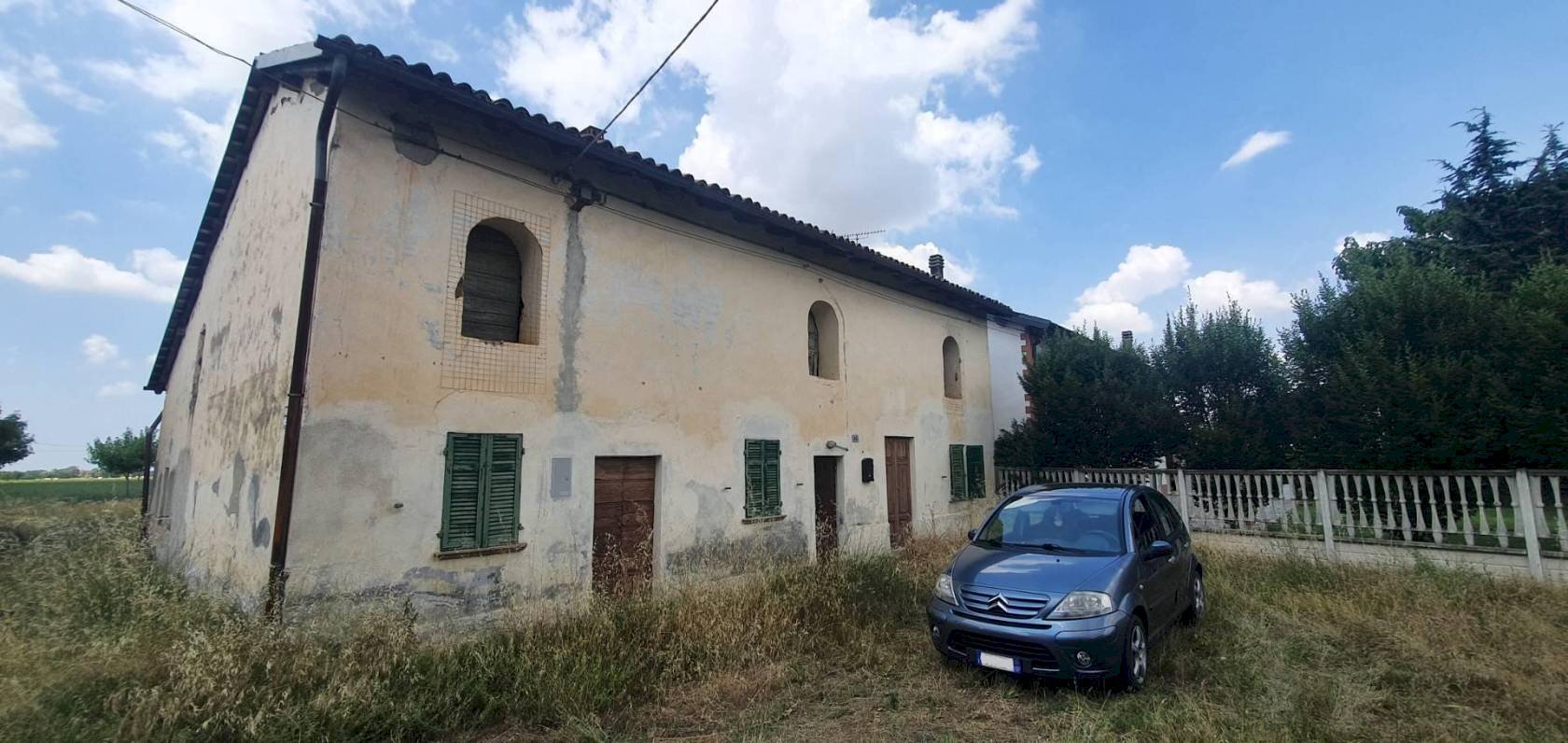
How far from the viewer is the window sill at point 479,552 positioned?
19.9 feet

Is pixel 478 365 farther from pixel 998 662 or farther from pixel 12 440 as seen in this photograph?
pixel 12 440

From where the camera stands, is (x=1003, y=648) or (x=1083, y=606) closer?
(x=1083, y=606)

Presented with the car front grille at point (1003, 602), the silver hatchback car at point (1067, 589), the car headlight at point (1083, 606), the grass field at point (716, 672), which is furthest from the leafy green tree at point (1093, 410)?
the car front grille at point (1003, 602)

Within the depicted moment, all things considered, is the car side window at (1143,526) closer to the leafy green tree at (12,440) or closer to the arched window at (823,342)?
the arched window at (823,342)

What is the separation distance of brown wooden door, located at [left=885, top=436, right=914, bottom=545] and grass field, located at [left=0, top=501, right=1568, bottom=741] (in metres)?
4.62

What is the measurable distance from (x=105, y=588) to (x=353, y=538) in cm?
254

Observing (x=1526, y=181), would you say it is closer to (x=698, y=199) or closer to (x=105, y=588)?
(x=698, y=199)

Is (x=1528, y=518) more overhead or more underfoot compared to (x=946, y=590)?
more overhead

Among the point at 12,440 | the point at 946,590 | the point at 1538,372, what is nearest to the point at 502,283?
the point at 946,590

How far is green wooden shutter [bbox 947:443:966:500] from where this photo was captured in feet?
41.7

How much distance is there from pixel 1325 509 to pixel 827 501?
22.9 ft

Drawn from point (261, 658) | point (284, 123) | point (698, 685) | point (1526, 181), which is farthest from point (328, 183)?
point (1526, 181)

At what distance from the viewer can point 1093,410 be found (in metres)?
12.5

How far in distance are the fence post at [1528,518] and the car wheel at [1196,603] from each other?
3611 mm
